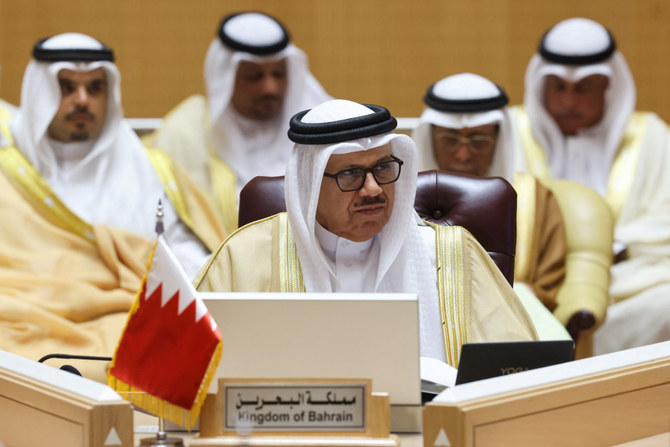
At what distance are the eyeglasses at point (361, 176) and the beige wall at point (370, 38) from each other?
392cm

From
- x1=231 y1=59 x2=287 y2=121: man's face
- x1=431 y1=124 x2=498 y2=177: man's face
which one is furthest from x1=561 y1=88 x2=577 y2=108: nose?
x1=231 y1=59 x2=287 y2=121: man's face

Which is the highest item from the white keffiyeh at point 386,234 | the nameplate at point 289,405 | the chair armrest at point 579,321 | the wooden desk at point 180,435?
the white keffiyeh at point 386,234

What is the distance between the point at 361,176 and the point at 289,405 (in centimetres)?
91

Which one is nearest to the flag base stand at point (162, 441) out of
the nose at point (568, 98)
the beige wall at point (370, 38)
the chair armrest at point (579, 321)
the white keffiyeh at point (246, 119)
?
the chair armrest at point (579, 321)

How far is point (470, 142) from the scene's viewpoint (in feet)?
15.0

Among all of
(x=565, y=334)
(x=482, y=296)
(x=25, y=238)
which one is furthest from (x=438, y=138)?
(x=482, y=296)

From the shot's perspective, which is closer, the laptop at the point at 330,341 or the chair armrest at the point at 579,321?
the laptop at the point at 330,341

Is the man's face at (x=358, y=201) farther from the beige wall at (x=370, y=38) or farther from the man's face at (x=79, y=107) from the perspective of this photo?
the beige wall at (x=370, y=38)

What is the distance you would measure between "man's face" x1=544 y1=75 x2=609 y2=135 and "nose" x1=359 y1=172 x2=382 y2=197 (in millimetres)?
2886

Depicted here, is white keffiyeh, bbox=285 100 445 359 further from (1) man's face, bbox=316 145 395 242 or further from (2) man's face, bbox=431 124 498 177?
(2) man's face, bbox=431 124 498 177

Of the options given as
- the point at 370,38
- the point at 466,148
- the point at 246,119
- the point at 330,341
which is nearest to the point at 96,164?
the point at 246,119

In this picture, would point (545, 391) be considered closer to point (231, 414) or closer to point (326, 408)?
point (326, 408)

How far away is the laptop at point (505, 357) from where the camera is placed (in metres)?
2.11

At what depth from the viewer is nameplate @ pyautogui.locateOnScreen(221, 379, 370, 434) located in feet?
6.09
